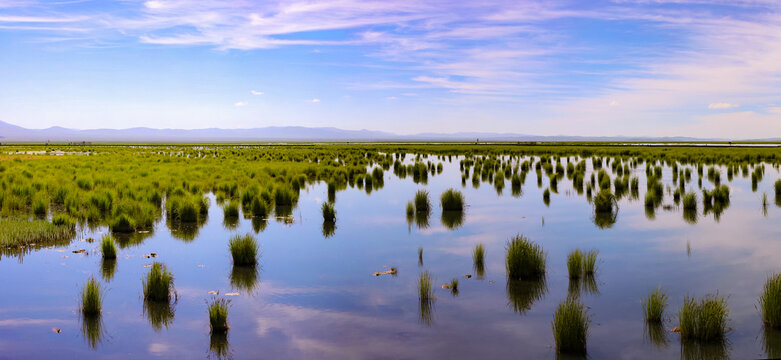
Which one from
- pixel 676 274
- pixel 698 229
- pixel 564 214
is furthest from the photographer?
pixel 564 214

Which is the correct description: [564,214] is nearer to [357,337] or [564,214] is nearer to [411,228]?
[411,228]

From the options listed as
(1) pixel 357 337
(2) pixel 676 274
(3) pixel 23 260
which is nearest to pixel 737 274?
(2) pixel 676 274

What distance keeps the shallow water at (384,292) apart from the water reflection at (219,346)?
34 millimetres

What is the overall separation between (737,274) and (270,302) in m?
8.18

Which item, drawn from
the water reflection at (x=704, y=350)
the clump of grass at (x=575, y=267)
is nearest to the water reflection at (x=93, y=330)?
the water reflection at (x=704, y=350)

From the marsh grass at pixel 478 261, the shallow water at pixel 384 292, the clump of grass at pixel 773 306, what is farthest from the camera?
the marsh grass at pixel 478 261

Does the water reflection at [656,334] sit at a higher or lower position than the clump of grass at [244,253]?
lower

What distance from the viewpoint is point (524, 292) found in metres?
9.12

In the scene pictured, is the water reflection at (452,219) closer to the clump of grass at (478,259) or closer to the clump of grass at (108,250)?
the clump of grass at (478,259)

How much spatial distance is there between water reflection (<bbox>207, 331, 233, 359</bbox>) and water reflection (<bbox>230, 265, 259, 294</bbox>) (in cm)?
196

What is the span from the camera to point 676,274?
1031 cm

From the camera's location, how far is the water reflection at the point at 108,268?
9.98m

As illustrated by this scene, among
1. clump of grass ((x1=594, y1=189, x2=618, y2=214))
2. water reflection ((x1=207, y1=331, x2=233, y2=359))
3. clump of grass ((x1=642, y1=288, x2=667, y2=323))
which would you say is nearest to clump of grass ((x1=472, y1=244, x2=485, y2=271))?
clump of grass ((x1=642, y1=288, x2=667, y2=323))

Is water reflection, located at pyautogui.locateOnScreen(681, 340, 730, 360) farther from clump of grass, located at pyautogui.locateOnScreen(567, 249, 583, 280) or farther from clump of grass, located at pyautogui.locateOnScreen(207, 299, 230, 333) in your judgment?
clump of grass, located at pyautogui.locateOnScreen(207, 299, 230, 333)
